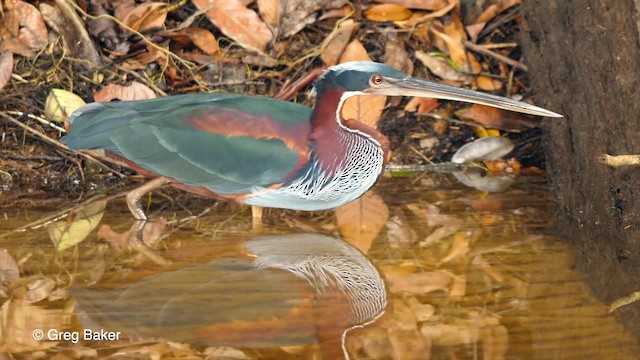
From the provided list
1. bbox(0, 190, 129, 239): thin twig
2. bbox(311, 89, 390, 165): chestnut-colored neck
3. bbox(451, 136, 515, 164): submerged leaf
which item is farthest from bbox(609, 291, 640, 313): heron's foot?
bbox(0, 190, 129, 239): thin twig

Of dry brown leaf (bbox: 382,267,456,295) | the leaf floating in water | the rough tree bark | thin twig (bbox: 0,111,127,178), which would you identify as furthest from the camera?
thin twig (bbox: 0,111,127,178)

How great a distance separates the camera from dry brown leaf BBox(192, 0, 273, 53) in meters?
5.30

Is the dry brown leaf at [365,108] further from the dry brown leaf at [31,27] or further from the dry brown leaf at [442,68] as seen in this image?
the dry brown leaf at [31,27]

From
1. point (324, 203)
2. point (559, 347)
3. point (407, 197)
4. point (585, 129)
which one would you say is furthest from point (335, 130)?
point (559, 347)

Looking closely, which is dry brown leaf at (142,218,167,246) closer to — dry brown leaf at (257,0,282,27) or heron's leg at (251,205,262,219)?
heron's leg at (251,205,262,219)

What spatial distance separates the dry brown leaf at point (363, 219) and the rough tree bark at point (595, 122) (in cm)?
77

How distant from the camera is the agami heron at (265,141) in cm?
417

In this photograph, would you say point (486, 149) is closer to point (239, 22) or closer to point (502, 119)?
point (502, 119)

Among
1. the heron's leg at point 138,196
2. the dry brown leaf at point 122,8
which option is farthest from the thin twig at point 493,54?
the heron's leg at point 138,196

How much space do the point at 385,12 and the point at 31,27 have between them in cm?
182

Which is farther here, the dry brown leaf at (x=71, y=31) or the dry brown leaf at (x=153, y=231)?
the dry brown leaf at (x=71, y=31)

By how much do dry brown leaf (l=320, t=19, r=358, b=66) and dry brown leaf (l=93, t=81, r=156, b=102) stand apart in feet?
3.02

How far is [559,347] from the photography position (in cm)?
302

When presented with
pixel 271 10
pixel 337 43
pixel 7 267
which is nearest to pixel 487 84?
pixel 337 43
